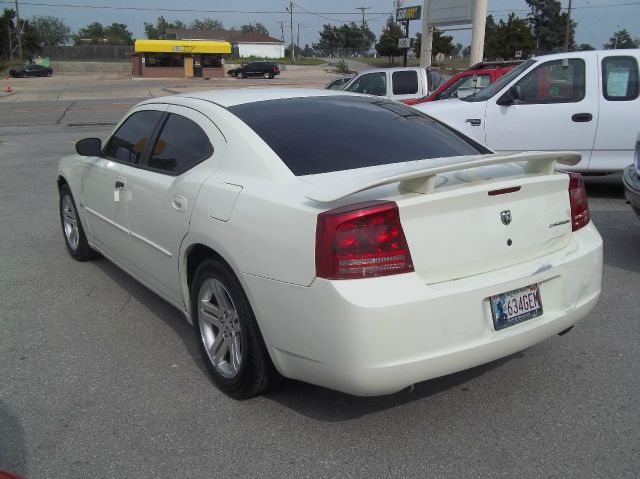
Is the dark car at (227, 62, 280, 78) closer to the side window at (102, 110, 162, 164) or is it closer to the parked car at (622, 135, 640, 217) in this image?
the parked car at (622, 135, 640, 217)

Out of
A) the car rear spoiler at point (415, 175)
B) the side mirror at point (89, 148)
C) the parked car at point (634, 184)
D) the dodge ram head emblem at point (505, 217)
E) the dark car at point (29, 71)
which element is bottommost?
the parked car at point (634, 184)

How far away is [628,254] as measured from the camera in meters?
6.00

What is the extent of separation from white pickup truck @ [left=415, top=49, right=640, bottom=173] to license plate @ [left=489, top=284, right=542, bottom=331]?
531cm

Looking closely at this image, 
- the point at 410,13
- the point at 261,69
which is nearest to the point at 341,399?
the point at 410,13

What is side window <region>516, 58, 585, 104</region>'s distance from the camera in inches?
325

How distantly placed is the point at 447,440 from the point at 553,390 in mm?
815

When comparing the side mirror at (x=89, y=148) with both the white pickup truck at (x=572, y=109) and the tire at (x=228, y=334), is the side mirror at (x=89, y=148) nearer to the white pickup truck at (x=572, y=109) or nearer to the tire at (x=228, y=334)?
the tire at (x=228, y=334)

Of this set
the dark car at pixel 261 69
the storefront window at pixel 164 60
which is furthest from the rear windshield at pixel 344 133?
the storefront window at pixel 164 60

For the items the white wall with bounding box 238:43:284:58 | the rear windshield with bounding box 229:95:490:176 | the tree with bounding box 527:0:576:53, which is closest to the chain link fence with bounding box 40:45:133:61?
the white wall with bounding box 238:43:284:58

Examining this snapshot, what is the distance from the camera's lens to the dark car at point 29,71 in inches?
2427

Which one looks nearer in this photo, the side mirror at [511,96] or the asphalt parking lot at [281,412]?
the asphalt parking lot at [281,412]

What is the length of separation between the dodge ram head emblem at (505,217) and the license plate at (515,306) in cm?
33

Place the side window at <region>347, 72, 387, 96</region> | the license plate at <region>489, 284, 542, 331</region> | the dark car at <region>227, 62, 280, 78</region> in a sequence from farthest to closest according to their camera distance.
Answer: the dark car at <region>227, 62, 280, 78</region>, the side window at <region>347, 72, 387, 96</region>, the license plate at <region>489, 284, 542, 331</region>

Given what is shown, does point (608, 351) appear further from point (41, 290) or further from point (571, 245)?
point (41, 290)
